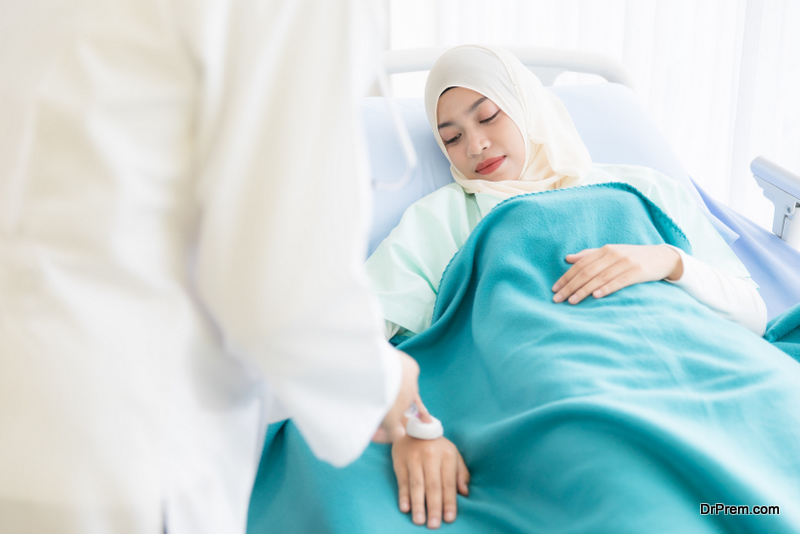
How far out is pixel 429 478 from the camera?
86 cm

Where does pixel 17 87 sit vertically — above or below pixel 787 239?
above

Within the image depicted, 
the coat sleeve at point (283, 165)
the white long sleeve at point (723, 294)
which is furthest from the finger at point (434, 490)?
the white long sleeve at point (723, 294)

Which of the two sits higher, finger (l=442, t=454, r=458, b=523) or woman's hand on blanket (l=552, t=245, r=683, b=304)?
woman's hand on blanket (l=552, t=245, r=683, b=304)

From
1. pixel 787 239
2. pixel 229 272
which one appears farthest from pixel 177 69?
pixel 787 239

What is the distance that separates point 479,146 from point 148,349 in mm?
1066

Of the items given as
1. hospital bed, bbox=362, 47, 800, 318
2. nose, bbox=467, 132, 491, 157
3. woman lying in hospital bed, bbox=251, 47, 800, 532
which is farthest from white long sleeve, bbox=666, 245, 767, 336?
nose, bbox=467, 132, 491, 157

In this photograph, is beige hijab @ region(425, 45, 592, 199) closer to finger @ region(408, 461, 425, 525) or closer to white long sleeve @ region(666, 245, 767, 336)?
white long sleeve @ region(666, 245, 767, 336)

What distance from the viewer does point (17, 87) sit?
575 millimetres

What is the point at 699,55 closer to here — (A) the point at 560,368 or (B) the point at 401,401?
(A) the point at 560,368

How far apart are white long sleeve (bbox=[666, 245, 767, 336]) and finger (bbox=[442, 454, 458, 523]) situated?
0.58 metres

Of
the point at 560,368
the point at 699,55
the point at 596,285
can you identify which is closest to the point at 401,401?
the point at 560,368

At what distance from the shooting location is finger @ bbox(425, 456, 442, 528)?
83cm

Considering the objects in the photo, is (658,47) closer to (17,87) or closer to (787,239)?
(787,239)

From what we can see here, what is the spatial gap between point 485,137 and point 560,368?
78cm
